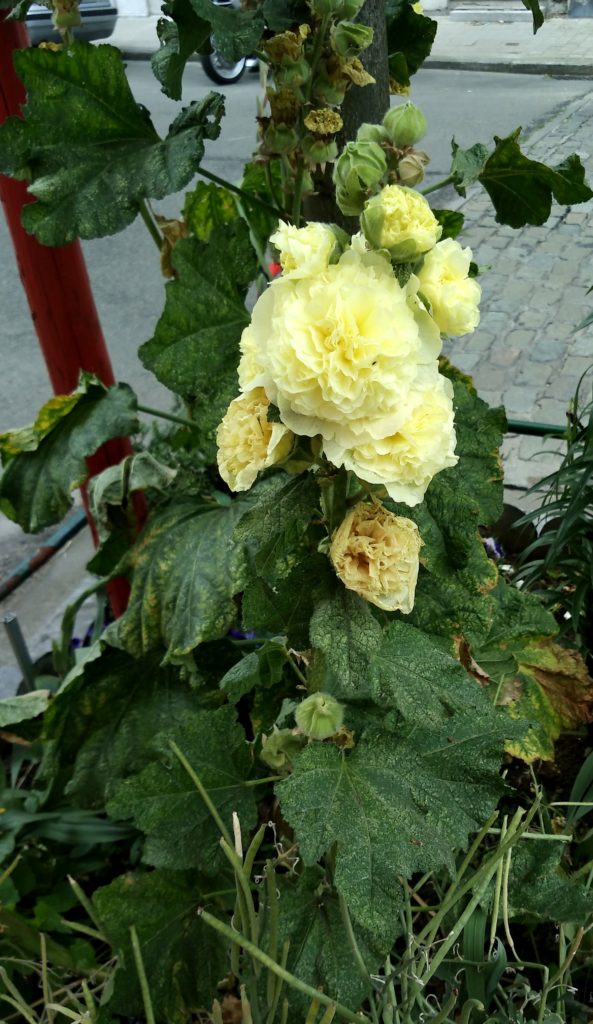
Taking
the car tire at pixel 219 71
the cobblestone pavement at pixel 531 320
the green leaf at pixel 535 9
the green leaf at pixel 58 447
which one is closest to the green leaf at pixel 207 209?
the green leaf at pixel 58 447

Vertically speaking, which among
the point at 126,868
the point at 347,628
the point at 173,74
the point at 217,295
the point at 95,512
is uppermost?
the point at 173,74

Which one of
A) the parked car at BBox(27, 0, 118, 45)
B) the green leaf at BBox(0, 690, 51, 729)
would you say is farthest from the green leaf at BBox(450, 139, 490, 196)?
the parked car at BBox(27, 0, 118, 45)

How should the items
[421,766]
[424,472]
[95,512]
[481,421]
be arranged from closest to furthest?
[424,472] < [421,766] < [481,421] < [95,512]

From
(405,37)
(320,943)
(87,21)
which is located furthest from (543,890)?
(87,21)

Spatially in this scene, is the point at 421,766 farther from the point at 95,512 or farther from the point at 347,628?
the point at 95,512

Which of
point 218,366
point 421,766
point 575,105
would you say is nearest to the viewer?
point 421,766

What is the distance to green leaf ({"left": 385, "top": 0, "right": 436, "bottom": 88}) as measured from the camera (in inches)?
48.6

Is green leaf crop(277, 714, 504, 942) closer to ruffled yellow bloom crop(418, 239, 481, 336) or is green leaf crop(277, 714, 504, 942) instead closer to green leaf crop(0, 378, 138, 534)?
ruffled yellow bloom crop(418, 239, 481, 336)

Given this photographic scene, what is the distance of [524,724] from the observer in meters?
0.95

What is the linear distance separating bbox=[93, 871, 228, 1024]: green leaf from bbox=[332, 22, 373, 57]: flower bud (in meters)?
0.91

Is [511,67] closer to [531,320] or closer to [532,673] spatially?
[531,320]

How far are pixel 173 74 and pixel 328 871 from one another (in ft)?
2.73

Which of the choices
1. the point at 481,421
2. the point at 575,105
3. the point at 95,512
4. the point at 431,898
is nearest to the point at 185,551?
the point at 95,512

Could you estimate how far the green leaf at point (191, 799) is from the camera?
1.01 m
